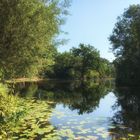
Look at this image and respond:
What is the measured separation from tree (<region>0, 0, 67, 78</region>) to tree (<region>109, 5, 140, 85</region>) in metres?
31.9

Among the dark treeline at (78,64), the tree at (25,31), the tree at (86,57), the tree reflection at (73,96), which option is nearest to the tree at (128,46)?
the tree reflection at (73,96)

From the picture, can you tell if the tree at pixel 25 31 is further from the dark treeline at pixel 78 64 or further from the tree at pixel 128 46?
the dark treeline at pixel 78 64

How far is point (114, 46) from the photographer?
218ft

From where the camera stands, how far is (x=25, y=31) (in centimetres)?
2158

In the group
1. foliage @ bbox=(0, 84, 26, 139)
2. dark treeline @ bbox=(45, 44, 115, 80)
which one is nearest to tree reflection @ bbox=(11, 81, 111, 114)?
foliage @ bbox=(0, 84, 26, 139)

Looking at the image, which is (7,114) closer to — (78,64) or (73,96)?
(73,96)

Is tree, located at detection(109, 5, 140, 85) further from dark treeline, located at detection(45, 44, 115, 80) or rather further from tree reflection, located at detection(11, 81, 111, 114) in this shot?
dark treeline, located at detection(45, 44, 115, 80)

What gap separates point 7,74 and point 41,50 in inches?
122

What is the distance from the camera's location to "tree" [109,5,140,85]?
53.7m

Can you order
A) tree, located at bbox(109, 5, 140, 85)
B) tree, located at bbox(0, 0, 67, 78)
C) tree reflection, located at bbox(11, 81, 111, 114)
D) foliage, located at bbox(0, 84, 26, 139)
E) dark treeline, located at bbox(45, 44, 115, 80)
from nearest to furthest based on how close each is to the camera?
1. foliage, located at bbox(0, 84, 26, 139)
2. tree, located at bbox(0, 0, 67, 78)
3. tree reflection, located at bbox(11, 81, 111, 114)
4. tree, located at bbox(109, 5, 140, 85)
5. dark treeline, located at bbox(45, 44, 115, 80)

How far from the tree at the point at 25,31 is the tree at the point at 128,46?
→ 105 ft

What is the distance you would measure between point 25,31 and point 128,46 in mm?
40149

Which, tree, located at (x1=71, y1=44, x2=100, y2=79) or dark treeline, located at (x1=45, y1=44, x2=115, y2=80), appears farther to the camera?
tree, located at (x1=71, y1=44, x2=100, y2=79)

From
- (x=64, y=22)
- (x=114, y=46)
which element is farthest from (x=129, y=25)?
(x=64, y=22)
